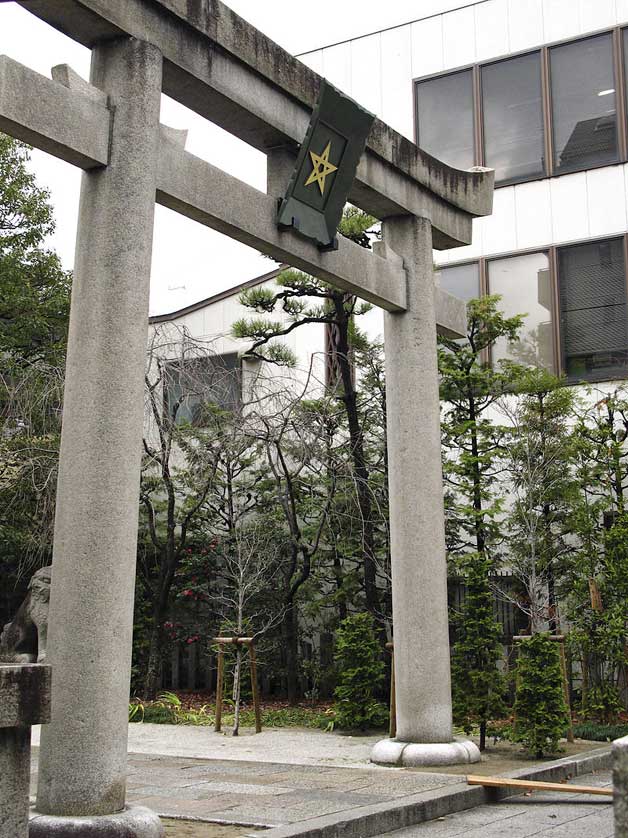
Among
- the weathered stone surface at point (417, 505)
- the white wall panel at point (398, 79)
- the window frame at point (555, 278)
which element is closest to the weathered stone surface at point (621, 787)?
the weathered stone surface at point (417, 505)

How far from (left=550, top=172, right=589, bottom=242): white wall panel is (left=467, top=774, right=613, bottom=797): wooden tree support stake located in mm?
9523

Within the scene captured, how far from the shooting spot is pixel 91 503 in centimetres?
575

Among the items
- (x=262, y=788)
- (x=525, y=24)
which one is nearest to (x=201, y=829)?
(x=262, y=788)

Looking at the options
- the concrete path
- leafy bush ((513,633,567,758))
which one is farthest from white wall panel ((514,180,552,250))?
the concrete path

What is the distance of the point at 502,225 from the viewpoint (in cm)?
1530

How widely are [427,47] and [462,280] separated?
412cm

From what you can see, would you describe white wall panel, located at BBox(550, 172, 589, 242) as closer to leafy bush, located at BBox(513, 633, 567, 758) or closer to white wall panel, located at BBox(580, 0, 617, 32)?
white wall panel, located at BBox(580, 0, 617, 32)

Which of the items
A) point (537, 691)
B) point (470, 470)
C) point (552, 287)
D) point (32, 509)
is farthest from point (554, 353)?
point (32, 509)

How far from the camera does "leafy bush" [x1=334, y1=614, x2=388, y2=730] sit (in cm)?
1134

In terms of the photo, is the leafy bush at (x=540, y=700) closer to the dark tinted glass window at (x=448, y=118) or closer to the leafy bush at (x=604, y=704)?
the leafy bush at (x=604, y=704)

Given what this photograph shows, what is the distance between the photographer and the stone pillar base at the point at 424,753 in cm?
827

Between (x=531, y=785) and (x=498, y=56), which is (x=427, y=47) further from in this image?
(x=531, y=785)

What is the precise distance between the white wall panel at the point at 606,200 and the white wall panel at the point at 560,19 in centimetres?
231

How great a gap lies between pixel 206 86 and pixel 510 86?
32.3ft
